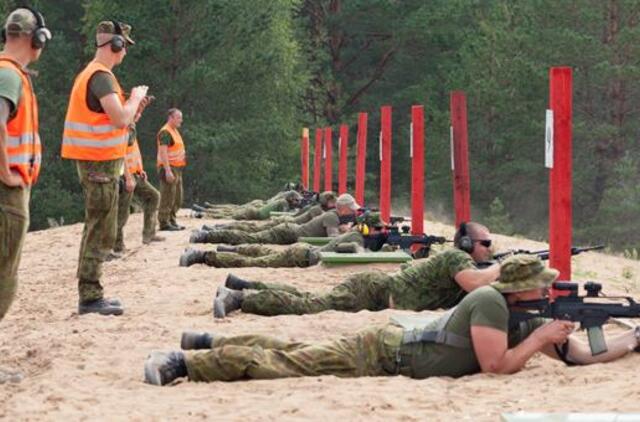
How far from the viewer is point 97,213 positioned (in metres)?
9.48

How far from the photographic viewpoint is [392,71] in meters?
Result: 48.7

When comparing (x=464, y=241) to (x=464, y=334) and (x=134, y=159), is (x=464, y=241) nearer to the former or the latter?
(x=464, y=334)

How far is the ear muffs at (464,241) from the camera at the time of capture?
28.7 feet

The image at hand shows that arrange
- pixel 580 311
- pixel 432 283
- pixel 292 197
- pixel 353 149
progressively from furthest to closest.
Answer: pixel 353 149 → pixel 292 197 → pixel 432 283 → pixel 580 311

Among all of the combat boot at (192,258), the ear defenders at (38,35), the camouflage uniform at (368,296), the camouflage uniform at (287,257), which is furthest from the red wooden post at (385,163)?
the ear defenders at (38,35)

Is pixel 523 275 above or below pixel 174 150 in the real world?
below

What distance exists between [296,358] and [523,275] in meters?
1.41

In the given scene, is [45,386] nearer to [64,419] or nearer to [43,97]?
[64,419]

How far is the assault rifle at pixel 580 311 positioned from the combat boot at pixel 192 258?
6464mm

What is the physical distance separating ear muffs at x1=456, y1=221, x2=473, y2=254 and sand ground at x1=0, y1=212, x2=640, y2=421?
0.86m

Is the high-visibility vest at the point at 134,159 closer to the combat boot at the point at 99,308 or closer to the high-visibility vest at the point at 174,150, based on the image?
the high-visibility vest at the point at 174,150

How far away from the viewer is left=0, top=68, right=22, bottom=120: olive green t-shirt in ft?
22.6

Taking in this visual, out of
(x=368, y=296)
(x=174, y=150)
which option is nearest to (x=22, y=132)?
(x=368, y=296)

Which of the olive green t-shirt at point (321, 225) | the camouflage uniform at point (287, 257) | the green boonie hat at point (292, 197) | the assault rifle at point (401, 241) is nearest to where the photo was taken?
the assault rifle at point (401, 241)
